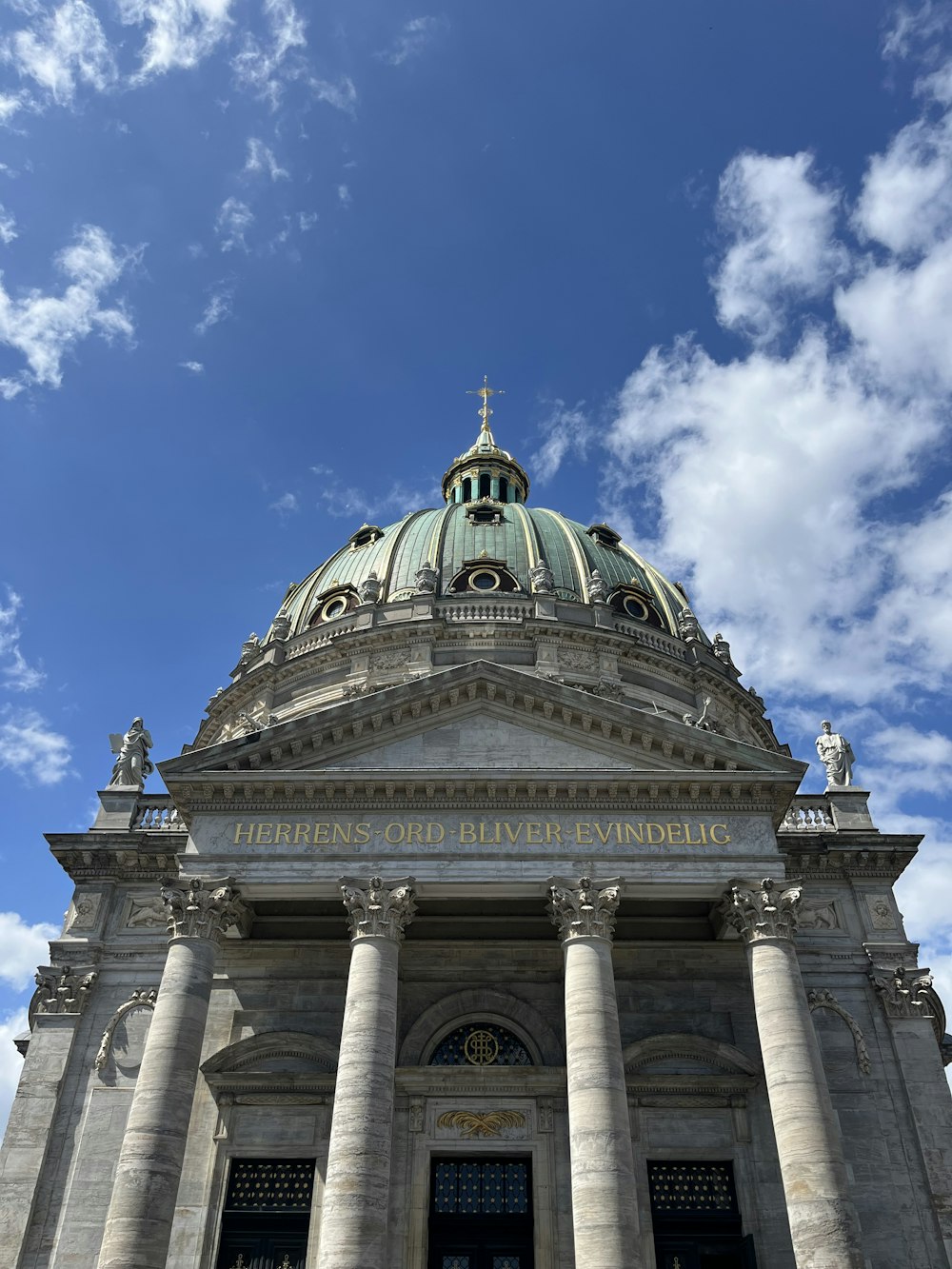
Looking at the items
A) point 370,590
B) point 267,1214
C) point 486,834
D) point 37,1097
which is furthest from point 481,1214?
point 370,590

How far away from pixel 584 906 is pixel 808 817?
30.5ft

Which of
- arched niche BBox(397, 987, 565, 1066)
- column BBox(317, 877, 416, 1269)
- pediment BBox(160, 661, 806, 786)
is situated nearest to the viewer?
column BBox(317, 877, 416, 1269)

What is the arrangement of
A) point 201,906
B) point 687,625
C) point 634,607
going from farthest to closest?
1. point 687,625
2. point 634,607
3. point 201,906

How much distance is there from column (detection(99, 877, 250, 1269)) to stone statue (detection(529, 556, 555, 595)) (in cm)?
2129

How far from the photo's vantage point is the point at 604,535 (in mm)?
49250

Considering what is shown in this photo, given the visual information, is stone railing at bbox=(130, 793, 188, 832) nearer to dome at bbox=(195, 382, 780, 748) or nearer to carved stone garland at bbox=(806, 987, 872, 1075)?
dome at bbox=(195, 382, 780, 748)

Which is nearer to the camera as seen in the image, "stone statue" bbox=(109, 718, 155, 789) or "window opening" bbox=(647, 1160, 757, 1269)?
"window opening" bbox=(647, 1160, 757, 1269)

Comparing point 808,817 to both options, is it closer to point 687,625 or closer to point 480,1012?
point 480,1012

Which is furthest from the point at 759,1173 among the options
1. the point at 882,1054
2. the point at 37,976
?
the point at 37,976

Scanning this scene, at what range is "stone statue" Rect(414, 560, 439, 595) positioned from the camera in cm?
4075

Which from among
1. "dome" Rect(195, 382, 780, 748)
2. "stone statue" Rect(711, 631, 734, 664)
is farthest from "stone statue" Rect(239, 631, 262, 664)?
"stone statue" Rect(711, 631, 734, 664)

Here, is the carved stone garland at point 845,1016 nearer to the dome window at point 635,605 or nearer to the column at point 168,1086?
the column at point 168,1086

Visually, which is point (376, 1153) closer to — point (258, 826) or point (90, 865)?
point (258, 826)

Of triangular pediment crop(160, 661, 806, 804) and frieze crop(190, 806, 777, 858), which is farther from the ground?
triangular pediment crop(160, 661, 806, 804)
